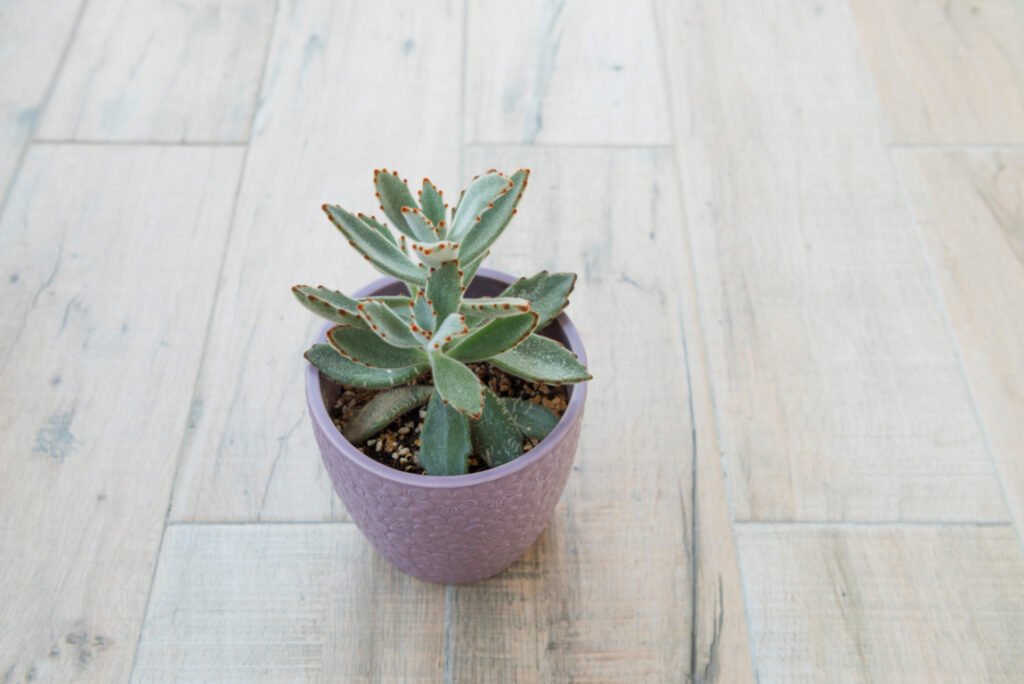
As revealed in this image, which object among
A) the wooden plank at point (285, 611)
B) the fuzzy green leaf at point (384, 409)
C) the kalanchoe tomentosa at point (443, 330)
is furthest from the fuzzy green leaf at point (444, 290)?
the wooden plank at point (285, 611)

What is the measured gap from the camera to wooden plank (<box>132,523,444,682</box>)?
3.41 ft

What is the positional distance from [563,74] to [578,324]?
519 millimetres

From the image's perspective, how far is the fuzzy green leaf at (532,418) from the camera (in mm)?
951

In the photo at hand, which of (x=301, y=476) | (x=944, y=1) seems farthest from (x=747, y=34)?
(x=301, y=476)

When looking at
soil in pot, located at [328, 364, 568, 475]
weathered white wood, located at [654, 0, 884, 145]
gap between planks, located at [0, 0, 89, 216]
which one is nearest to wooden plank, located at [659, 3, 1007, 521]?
weathered white wood, located at [654, 0, 884, 145]

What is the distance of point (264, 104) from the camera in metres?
1.57

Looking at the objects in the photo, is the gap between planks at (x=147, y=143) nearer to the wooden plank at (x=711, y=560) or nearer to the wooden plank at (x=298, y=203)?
the wooden plank at (x=298, y=203)

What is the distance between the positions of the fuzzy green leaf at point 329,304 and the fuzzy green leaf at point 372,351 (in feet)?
0.04

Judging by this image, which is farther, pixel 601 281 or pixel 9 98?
pixel 9 98

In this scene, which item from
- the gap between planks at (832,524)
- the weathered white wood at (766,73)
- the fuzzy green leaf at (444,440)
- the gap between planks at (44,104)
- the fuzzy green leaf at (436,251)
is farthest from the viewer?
the weathered white wood at (766,73)

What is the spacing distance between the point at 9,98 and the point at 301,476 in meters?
0.84

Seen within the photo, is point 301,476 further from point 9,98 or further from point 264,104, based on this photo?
point 9,98

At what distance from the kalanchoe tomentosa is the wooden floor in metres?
0.25

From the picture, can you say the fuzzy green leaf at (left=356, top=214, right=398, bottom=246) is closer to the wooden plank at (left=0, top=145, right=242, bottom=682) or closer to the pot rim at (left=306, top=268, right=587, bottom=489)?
the pot rim at (left=306, top=268, right=587, bottom=489)
